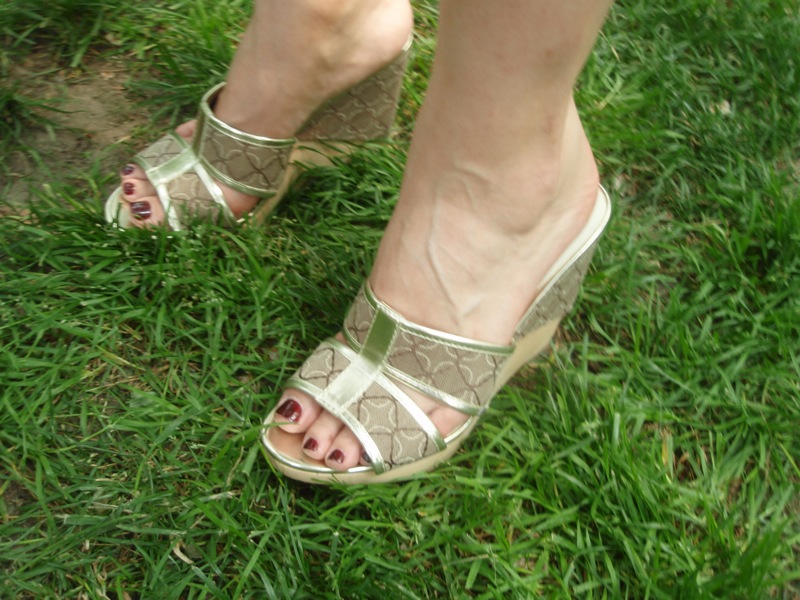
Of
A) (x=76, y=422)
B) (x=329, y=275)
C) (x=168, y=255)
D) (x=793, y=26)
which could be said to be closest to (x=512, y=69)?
(x=329, y=275)

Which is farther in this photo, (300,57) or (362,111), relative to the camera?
(362,111)

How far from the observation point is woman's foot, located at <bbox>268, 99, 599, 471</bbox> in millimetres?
1146

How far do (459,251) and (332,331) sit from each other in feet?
1.07

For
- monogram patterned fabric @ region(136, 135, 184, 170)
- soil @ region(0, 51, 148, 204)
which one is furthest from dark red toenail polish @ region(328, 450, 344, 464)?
soil @ region(0, 51, 148, 204)

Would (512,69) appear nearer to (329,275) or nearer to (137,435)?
(329,275)

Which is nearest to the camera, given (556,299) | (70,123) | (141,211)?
(556,299)

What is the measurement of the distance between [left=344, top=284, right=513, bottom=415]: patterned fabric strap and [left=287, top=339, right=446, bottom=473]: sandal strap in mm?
24

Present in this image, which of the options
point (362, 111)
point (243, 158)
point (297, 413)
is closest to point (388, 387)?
point (297, 413)

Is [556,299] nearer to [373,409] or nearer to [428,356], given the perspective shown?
[428,356]

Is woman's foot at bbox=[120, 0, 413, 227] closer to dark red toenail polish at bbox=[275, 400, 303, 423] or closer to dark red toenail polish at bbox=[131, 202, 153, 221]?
dark red toenail polish at bbox=[131, 202, 153, 221]

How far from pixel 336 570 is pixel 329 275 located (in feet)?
1.84

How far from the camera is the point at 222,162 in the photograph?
143cm

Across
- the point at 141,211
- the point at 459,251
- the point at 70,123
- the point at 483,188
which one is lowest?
the point at 70,123

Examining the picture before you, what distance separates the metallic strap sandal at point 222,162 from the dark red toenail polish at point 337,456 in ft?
1.79
